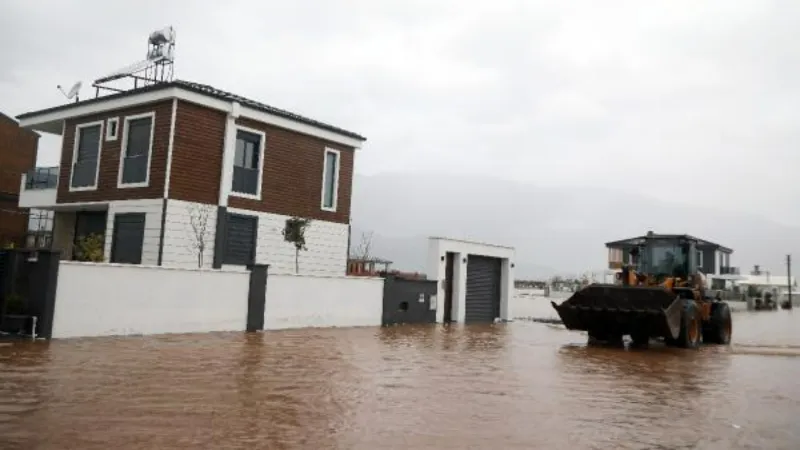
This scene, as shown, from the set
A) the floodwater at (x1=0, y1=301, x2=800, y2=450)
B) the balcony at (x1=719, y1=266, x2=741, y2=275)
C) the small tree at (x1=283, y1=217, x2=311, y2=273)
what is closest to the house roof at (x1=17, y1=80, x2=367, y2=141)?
the small tree at (x1=283, y1=217, x2=311, y2=273)

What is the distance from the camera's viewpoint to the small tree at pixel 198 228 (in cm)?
1822

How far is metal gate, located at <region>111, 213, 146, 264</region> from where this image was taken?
18547 mm

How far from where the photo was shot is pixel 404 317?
21062 mm

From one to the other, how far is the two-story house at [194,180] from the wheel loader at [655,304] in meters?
9.86

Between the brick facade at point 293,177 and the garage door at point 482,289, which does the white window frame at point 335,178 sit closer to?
the brick facade at point 293,177

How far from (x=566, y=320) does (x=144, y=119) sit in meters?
13.6

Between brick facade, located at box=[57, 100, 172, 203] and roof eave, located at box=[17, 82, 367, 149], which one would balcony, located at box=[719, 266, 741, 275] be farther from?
brick facade, located at box=[57, 100, 172, 203]

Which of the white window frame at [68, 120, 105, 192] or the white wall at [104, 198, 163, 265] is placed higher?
the white window frame at [68, 120, 105, 192]

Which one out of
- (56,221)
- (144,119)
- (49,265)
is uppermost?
(144,119)

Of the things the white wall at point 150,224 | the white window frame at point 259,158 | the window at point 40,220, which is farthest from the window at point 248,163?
the window at point 40,220

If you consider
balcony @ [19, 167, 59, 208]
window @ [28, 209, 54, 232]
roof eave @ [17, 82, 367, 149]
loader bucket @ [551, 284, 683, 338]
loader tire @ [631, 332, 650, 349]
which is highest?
roof eave @ [17, 82, 367, 149]

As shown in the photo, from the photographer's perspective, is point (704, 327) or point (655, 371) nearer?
point (655, 371)

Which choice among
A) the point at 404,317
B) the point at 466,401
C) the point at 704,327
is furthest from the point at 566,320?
the point at 466,401

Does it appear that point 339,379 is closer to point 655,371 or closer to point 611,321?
point 655,371
